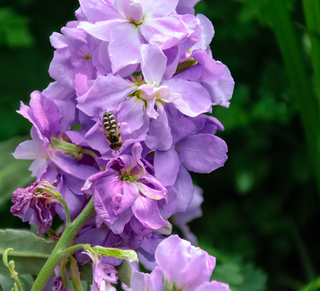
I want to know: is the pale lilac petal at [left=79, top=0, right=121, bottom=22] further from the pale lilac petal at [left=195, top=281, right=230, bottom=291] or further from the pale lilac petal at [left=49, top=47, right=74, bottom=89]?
the pale lilac petal at [left=195, top=281, right=230, bottom=291]

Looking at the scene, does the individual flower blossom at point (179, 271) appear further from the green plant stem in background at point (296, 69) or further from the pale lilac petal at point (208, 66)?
the green plant stem in background at point (296, 69)

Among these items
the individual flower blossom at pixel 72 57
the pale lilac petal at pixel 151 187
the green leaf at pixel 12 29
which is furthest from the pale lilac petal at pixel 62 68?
the green leaf at pixel 12 29

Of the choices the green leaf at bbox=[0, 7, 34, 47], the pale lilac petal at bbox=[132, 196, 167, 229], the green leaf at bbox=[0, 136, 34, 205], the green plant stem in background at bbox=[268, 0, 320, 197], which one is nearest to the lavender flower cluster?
the pale lilac petal at bbox=[132, 196, 167, 229]

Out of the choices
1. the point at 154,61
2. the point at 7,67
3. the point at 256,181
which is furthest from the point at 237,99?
the point at 154,61

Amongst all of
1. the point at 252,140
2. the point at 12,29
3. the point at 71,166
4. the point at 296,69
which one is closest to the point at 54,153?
the point at 71,166

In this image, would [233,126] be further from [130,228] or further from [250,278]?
[130,228]

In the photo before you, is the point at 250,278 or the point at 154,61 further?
the point at 250,278
